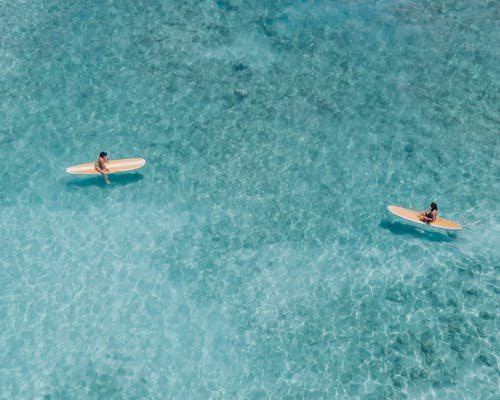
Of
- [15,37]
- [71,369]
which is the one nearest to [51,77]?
[15,37]

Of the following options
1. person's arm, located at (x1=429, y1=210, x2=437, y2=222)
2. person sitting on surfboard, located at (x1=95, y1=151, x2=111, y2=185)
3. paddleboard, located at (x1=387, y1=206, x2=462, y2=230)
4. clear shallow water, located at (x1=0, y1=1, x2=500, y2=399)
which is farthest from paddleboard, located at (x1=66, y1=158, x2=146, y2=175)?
person's arm, located at (x1=429, y1=210, x2=437, y2=222)

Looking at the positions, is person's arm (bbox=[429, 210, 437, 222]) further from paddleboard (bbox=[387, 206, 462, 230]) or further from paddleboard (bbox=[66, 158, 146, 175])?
paddleboard (bbox=[66, 158, 146, 175])

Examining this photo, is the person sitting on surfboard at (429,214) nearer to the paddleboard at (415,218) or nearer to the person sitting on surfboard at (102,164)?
the paddleboard at (415,218)

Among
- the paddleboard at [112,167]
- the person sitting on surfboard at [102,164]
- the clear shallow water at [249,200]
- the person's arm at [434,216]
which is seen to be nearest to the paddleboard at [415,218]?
the person's arm at [434,216]

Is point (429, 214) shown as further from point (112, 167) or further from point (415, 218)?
point (112, 167)

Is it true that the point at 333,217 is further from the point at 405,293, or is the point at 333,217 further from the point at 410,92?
the point at 410,92

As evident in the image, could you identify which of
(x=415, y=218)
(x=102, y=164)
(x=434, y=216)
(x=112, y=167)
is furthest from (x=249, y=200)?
(x=434, y=216)
